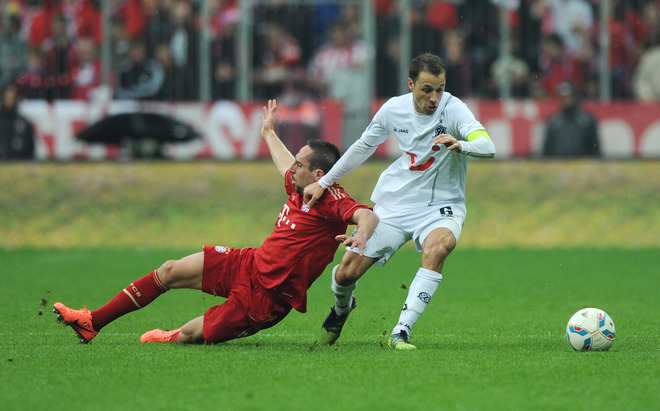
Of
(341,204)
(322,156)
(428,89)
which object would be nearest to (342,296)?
(341,204)

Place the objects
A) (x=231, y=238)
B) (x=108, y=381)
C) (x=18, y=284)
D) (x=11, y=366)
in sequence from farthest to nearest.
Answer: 1. (x=231, y=238)
2. (x=18, y=284)
3. (x=11, y=366)
4. (x=108, y=381)

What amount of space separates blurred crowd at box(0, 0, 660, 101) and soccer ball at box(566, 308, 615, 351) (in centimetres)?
955

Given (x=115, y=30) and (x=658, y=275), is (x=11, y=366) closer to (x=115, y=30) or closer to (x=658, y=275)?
(x=658, y=275)

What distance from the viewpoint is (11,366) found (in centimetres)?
620

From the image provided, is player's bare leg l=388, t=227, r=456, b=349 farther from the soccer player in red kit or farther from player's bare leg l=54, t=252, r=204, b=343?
player's bare leg l=54, t=252, r=204, b=343

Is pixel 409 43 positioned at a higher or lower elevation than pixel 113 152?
higher

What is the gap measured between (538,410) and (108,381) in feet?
7.68

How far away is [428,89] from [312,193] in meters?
1.08

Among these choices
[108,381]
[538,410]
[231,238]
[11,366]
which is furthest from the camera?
[231,238]

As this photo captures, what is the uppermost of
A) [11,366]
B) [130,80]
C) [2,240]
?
[130,80]

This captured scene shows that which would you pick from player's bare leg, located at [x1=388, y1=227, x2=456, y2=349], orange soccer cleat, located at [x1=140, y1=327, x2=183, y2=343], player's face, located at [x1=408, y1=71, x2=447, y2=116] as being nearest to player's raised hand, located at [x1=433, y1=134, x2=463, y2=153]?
player's face, located at [x1=408, y1=71, x2=447, y2=116]

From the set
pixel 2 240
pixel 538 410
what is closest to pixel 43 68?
pixel 2 240

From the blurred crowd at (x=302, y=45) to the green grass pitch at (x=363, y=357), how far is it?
5142 millimetres

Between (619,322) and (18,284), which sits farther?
(18,284)
